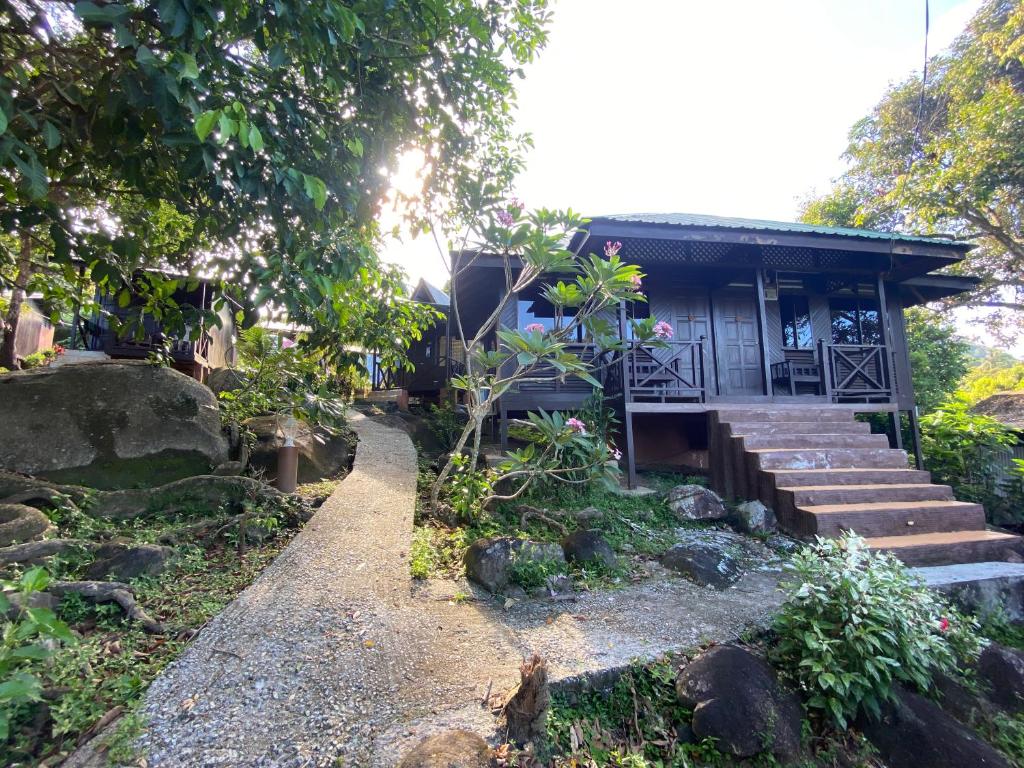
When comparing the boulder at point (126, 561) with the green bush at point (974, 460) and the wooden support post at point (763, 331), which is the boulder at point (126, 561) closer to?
the wooden support post at point (763, 331)

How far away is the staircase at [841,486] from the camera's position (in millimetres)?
4641

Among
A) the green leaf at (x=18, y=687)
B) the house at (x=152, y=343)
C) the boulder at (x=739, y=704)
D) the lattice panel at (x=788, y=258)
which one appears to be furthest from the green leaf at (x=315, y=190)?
the house at (x=152, y=343)

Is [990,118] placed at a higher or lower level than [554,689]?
higher

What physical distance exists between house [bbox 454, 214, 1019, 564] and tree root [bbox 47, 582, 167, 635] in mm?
4765

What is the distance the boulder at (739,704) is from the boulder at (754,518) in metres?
2.83

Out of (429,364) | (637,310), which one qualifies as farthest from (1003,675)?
(429,364)

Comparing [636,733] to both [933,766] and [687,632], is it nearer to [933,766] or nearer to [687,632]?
[687,632]

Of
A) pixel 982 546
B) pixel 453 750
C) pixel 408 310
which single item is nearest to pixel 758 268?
pixel 982 546

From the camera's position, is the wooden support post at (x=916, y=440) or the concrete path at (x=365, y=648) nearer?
the concrete path at (x=365, y=648)

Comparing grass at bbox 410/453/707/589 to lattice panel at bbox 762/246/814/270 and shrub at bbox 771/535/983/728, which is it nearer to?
shrub at bbox 771/535/983/728

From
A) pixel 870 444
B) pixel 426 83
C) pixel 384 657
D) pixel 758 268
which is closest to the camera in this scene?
pixel 384 657

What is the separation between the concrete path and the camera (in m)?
1.89

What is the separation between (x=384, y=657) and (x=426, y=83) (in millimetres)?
3964

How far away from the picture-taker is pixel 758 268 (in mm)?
8094
